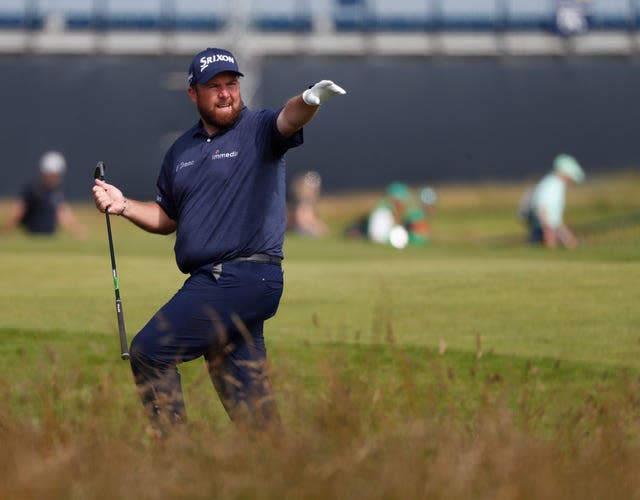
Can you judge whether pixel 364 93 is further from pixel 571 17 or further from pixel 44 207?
pixel 44 207

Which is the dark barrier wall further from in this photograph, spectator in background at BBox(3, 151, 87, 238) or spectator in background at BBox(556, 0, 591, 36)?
spectator in background at BBox(3, 151, 87, 238)

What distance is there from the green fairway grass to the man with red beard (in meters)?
0.22

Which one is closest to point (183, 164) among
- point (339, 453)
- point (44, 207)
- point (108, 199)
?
point (108, 199)

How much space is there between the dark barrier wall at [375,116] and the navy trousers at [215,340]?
33.6 meters

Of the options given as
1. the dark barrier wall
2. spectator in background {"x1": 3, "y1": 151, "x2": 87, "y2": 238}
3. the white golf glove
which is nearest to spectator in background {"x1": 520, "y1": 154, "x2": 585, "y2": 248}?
spectator in background {"x1": 3, "y1": 151, "x2": 87, "y2": 238}

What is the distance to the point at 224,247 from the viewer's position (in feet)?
19.8

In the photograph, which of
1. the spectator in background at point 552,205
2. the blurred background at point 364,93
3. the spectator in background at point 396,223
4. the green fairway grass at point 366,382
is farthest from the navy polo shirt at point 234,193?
the blurred background at point 364,93

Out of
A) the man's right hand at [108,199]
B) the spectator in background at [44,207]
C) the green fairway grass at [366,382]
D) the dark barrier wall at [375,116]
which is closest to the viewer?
the green fairway grass at [366,382]

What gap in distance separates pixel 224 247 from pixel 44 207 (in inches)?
591

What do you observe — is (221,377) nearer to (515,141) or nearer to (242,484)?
(242,484)

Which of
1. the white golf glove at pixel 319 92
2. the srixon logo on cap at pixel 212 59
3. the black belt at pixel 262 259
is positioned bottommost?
the black belt at pixel 262 259

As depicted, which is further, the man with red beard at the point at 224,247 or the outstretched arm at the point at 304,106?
the man with red beard at the point at 224,247

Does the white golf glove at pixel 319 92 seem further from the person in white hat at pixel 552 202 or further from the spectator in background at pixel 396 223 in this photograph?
the spectator in background at pixel 396 223

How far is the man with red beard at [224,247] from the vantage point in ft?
19.5
